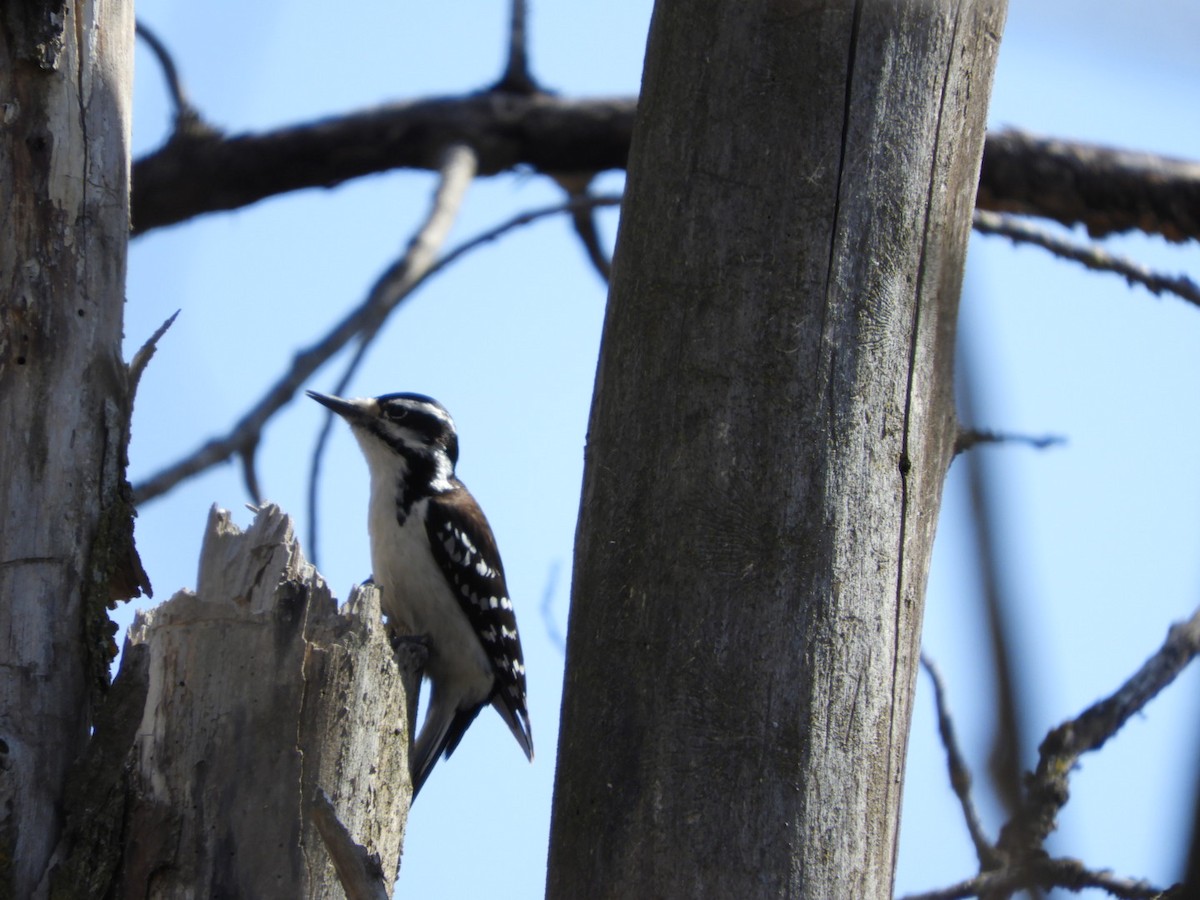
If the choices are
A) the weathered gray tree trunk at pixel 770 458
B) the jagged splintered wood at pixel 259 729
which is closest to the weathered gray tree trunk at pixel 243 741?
the jagged splintered wood at pixel 259 729

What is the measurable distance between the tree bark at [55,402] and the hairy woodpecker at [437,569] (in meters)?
1.91

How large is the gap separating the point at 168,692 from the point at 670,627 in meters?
1.05

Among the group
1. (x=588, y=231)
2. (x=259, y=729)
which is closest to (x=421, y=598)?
(x=588, y=231)

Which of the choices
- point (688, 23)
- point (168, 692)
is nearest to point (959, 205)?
point (688, 23)

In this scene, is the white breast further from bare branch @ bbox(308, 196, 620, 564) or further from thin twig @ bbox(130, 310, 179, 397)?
thin twig @ bbox(130, 310, 179, 397)

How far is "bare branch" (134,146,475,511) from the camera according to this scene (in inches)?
179

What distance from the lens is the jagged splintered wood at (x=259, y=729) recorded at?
8.07ft

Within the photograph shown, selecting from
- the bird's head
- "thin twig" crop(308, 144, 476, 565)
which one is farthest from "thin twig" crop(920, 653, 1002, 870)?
the bird's head

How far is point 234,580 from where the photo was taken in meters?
2.73

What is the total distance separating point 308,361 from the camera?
459 centimetres

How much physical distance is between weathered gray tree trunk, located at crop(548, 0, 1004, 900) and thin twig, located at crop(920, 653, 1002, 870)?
102 centimetres

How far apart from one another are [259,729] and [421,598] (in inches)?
100

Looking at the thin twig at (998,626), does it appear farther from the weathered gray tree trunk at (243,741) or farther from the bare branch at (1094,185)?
the bare branch at (1094,185)

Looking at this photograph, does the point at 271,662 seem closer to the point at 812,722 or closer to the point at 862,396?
the point at 812,722
